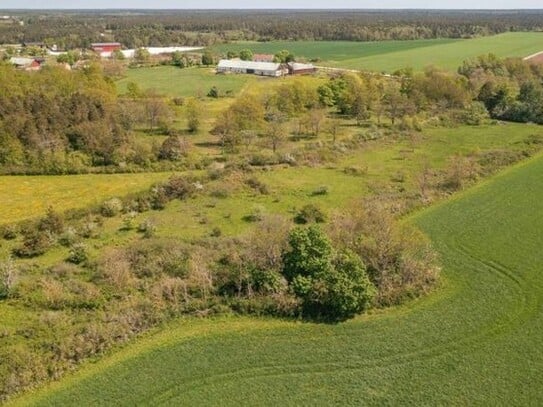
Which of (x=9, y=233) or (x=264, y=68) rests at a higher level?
(x=264, y=68)

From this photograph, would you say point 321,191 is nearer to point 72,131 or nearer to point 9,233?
point 9,233

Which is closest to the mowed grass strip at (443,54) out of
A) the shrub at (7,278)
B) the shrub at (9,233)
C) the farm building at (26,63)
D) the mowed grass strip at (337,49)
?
the mowed grass strip at (337,49)

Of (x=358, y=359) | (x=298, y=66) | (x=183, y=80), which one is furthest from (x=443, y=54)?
(x=358, y=359)

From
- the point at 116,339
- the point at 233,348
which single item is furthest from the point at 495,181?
the point at 116,339

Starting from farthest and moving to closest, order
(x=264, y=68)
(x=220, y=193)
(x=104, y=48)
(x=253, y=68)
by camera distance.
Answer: (x=104, y=48)
(x=253, y=68)
(x=264, y=68)
(x=220, y=193)

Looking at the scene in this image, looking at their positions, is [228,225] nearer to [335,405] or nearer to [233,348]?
[233,348]

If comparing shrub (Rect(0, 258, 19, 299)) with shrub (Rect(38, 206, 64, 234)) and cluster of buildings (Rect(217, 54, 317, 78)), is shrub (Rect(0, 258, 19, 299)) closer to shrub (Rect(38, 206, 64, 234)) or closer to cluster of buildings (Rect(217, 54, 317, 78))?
shrub (Rect(38, 206, 64, 234))

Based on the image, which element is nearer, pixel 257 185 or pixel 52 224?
pixel 52 224
